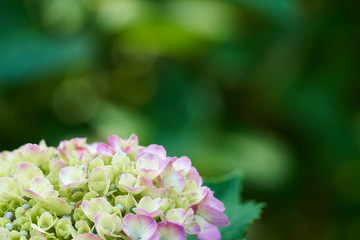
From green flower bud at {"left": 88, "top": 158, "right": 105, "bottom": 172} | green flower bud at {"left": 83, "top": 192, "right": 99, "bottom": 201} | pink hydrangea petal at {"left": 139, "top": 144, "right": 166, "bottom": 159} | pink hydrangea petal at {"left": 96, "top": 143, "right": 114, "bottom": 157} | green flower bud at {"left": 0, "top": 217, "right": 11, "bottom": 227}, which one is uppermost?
pink hydrangea petal at {"left": 139, "top": 144, "right": 166, "bottom": 159}

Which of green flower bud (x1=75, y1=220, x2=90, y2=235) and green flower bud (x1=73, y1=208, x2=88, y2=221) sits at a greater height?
green flower bud (x1=73, y1=208, x2=88, y2=221)

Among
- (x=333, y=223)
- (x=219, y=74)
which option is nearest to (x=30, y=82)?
(x=219, y=74)

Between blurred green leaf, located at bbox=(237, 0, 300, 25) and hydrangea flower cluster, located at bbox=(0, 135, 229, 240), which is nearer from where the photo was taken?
hydrangea flower cluster, located at bbox=(0, 135, 229, 240)

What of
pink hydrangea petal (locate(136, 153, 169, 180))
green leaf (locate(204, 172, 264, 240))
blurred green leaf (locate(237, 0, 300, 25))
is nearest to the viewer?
pink hydrangea petal (locate(136, 153, 169, 180))

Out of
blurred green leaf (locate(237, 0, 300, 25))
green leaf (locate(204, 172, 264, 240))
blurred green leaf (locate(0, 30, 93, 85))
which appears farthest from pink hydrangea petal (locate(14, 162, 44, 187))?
blurred green leaf (locate(237, 0, 300, 25))

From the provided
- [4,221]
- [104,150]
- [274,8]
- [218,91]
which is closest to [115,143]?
[104,150]

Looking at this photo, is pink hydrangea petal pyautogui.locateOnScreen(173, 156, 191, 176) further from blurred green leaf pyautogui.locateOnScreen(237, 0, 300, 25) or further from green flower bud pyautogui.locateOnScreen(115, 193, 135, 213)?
blurred green leaf pyautogui.locateOnScreen(237, 0, 300, 25)
